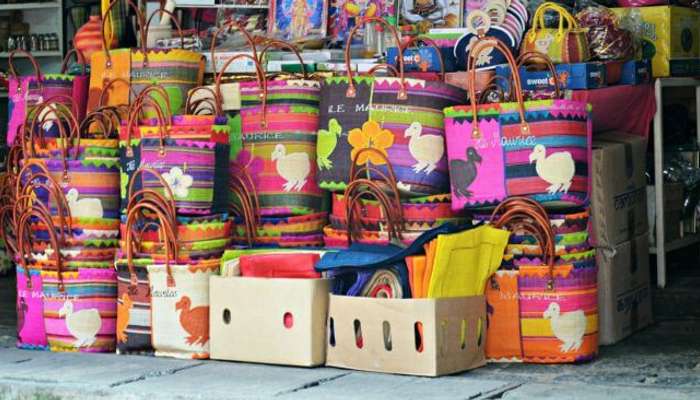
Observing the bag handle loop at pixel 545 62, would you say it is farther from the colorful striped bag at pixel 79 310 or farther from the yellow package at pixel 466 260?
the colorful striped bag at pixel 79 310

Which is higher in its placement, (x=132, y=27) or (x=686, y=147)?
(x=132, y=27)

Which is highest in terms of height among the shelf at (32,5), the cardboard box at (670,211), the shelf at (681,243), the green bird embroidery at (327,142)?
the shelf at (32,5)

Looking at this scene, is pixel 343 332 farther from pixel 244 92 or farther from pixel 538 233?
pixel 244 92

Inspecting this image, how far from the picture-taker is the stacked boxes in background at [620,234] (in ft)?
18.9

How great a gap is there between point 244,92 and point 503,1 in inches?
50.7

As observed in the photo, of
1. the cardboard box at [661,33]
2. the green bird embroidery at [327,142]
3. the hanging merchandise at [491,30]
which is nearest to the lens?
the green bird embroidery at [327,142]

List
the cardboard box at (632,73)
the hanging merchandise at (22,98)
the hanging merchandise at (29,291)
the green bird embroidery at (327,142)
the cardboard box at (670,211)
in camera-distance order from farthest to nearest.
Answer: the cardboard box at (670,211) → the hanging merchandise at (22,98) → the cardboard box at (632,73) → the hanging merchandise at (29,291) → the green bird embroidery at (327,142)

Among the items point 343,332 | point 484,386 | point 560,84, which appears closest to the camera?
point 484,386

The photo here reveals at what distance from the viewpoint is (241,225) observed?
598 centimetres

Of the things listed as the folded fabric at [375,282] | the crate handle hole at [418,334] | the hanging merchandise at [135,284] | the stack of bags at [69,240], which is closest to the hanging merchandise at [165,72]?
the stack of bags at [69,240]

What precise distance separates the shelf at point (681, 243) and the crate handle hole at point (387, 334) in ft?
7.50

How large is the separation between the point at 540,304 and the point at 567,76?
110 centimetres

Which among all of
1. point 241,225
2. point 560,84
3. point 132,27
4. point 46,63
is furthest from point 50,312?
point 46,63

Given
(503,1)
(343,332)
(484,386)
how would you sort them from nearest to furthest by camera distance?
(484,386) < (343,332) < (503,1)
